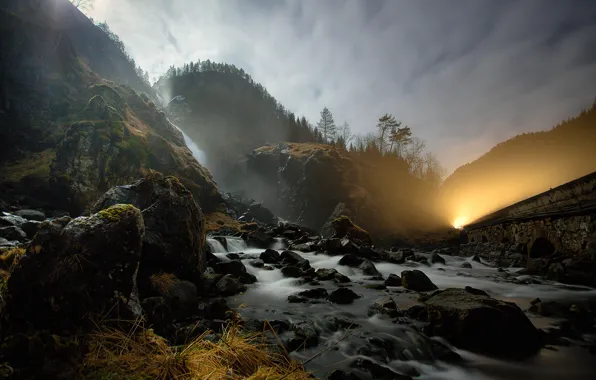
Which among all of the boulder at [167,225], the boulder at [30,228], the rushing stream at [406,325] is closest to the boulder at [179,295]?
the boulder at [167,225]

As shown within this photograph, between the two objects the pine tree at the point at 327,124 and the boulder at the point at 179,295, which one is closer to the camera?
the boulder at the point at 179,295

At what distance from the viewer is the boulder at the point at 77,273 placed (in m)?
2.94

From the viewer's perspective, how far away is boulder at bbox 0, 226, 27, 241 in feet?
43.9

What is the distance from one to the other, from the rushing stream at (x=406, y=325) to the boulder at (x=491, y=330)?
0.23 meters

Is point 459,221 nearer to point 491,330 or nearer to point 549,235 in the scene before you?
point 549,235

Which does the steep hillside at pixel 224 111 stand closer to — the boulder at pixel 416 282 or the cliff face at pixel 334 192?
the cliff face at pixel 334 192

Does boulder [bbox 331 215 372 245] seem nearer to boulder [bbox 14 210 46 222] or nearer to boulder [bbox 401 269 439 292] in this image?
boulder [bbox 401 269 439 292]

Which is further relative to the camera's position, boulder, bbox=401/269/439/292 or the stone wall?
the stone wall

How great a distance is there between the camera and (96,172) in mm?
27266

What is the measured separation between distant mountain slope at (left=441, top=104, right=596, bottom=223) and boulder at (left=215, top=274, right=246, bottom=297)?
43370 mm

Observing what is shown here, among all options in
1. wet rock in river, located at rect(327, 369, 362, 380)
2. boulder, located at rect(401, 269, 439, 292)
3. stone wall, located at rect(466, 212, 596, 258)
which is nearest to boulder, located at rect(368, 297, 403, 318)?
boulder, located at rect(401, 269, 439, 292)

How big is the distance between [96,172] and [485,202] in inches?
2460

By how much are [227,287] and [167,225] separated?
2.94 metres

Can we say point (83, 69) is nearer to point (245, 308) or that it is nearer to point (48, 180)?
point (48, 180)
